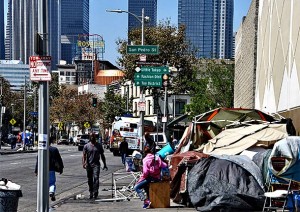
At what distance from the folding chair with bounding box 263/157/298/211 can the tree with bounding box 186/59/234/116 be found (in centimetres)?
4638

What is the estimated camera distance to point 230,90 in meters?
63.8

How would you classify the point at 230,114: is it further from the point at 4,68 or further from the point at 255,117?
the point at 4,68

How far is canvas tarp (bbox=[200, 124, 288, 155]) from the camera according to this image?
16.6m

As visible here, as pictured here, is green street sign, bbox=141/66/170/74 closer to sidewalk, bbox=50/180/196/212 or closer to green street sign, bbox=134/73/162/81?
green street sign, bbox=134/73/162/81

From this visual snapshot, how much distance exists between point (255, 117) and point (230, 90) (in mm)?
43283

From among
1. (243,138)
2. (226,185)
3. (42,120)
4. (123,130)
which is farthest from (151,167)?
(123,130)

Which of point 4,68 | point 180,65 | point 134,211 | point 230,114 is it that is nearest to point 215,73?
point 180,65

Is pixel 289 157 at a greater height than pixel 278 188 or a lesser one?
greater

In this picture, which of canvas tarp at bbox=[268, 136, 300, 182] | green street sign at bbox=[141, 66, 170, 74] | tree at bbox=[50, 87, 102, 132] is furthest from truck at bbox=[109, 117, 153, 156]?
tree at bbox=[50, 87, 102, 132]

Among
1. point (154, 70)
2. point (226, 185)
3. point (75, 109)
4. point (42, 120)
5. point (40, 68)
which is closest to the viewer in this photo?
point (40, 68)

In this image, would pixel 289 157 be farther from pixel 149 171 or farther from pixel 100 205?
pixel 100 205

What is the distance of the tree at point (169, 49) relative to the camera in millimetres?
49469

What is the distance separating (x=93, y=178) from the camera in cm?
1697

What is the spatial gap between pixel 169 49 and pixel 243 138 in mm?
33329
